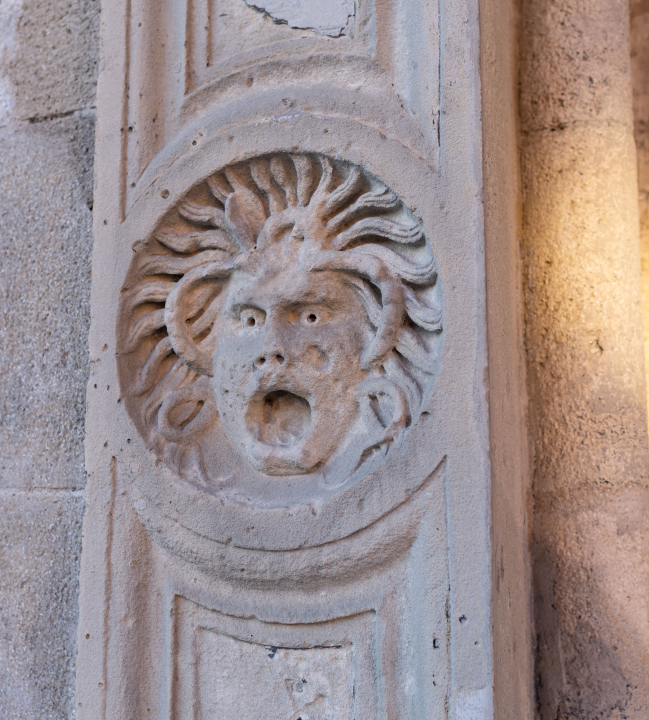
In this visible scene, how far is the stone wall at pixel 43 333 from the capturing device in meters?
1.39

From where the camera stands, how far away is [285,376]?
3.84 ft

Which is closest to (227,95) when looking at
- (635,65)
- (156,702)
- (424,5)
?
(424,5)

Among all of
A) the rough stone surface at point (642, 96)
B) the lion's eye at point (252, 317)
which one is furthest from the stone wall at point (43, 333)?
the rough stone surface at point (642, 96)

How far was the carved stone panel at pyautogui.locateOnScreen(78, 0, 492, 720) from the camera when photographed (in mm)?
1067

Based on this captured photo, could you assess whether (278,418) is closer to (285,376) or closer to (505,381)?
(285,376)

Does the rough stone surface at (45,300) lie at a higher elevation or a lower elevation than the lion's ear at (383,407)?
higher

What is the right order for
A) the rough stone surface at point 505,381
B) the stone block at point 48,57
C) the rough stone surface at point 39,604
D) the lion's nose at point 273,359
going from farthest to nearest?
the stone block at point 48,57 → the rough stone surface at point 39,604 → the lion's nose at point 273,359 → the rough stone surface at point 505,381

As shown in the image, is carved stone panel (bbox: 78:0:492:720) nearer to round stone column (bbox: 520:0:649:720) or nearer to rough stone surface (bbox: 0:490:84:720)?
rough stone surface (bbox: 0:490:84:720)

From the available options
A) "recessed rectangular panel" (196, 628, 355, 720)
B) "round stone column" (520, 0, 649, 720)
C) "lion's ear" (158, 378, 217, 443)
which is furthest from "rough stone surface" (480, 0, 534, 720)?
"lion's ear" (158, 378, 217, 443)

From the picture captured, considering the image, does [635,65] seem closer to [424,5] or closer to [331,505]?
[424,5]

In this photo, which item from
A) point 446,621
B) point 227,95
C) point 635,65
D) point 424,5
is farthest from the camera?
point 635,65

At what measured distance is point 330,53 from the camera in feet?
3.99

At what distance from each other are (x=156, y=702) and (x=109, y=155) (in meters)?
1.03

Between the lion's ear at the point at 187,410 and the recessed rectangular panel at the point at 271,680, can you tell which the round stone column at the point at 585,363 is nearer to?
the recessed rectangular panel at the point at 271,680
